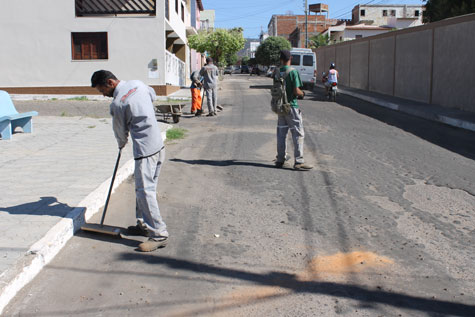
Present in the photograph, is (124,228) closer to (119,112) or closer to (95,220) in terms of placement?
(95,220)

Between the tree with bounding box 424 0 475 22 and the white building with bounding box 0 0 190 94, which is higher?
the tree with bounding box 424 0 475 22

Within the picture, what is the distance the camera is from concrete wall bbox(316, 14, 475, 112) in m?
16.1

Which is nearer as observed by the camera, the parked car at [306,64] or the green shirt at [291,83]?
the green shirt at [291,83]

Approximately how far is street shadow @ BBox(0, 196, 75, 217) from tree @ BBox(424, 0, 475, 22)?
78.8ft

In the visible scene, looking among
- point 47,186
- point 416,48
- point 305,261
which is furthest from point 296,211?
point 416,48

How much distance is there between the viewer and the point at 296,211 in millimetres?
5863

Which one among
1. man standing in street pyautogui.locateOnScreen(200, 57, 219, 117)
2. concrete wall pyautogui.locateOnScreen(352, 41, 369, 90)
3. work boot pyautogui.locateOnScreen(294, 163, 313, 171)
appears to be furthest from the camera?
concrete wall pyautogui.locateOnScreen(352, 41, 369, 90)

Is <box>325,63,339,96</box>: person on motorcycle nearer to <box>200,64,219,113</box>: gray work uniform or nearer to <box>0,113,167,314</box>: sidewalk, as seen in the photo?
<box>200,64,219,113</box>: gray work uniform

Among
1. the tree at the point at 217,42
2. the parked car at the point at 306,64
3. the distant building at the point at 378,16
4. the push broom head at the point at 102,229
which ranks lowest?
the push broom head at the point at 102,229

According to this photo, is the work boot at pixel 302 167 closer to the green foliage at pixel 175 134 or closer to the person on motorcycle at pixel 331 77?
the green foliage at pixel 175 134

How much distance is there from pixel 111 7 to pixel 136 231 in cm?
2122

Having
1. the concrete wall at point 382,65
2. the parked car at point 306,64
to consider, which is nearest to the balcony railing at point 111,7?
the parked car at point 306,64

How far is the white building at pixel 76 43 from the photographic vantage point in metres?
23.3

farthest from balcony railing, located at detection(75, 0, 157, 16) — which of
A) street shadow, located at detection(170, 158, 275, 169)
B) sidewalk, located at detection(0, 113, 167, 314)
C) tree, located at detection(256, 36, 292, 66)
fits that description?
tree, located at detection(256, 36, 292, 66)
